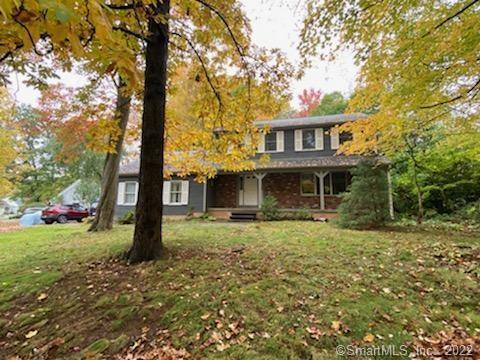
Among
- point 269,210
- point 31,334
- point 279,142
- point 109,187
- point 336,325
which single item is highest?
point 279,142

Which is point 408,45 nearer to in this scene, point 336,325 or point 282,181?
point 336,325

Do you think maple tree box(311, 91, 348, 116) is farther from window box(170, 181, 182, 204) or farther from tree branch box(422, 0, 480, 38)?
tree branch box(422, 0, 480, 38)

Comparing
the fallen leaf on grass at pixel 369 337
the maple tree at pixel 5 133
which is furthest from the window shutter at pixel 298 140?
the maple tree at pixel 5 133

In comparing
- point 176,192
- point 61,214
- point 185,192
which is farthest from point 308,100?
point 61,214

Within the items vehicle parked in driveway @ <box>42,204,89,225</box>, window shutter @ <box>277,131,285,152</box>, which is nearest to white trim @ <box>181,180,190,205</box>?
window shutter @ <box>277,131,285,152</box>

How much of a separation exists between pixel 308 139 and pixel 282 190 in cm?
342

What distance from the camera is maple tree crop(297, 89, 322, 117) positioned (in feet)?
89.8

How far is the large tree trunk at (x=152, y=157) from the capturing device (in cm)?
432

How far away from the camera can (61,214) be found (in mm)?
16969

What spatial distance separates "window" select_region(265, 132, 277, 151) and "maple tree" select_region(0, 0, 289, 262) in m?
8.43

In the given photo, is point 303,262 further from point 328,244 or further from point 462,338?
point 462,338

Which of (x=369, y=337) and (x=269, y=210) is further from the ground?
(x=269, y=210)

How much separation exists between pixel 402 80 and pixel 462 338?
4.94 meters

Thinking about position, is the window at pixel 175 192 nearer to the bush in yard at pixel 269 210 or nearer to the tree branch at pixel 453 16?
the bush in yard at pixel 269 210
